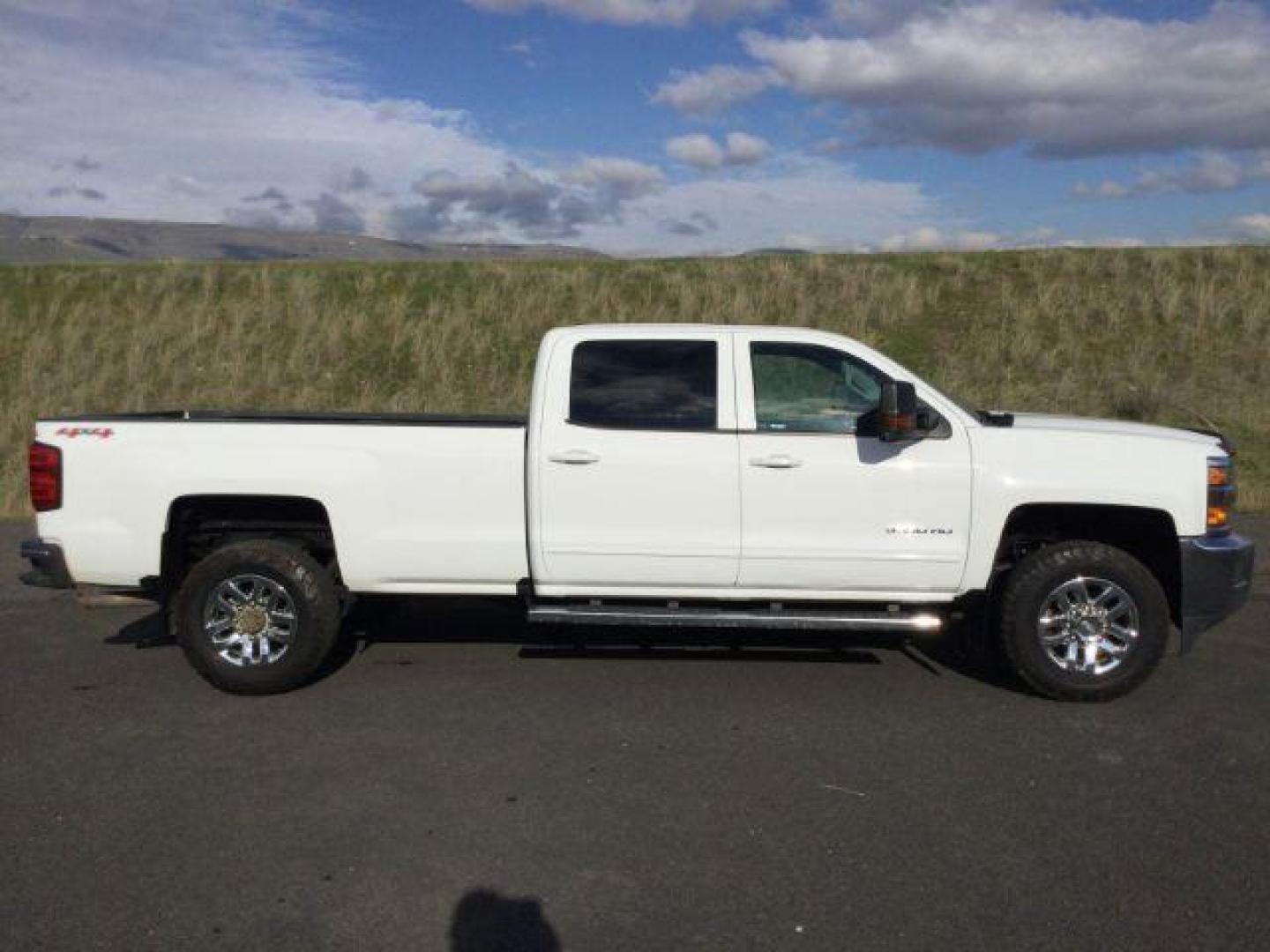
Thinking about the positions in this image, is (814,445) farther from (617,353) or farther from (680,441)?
(617,353)

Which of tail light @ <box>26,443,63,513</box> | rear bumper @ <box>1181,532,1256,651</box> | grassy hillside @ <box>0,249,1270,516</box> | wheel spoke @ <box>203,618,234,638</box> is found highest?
grassy hillside @ <box>0,249,1270,516</box>

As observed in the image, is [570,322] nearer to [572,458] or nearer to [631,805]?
[572,458]

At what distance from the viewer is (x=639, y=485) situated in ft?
19.8

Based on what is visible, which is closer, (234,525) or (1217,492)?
(1217,492)

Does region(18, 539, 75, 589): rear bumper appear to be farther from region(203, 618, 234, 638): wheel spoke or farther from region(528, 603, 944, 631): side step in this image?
region(528, 603, 944, 631): side step

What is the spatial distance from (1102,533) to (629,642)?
111 inches

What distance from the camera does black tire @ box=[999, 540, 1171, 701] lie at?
5895 mm

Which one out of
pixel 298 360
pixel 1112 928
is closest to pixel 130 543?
pixel 1112 928

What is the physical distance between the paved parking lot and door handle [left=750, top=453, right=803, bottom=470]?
122 centimetres

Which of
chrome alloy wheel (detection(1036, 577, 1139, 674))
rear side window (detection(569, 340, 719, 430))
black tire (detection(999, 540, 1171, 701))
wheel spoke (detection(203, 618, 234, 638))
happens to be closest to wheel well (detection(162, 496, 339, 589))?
wheel spoke (detection(203, 618, 234, 638))

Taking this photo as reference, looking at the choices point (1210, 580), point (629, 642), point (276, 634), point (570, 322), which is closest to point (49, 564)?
point (276, 634)

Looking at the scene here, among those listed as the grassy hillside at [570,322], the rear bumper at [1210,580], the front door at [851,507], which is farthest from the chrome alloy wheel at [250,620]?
the grassy hillside at [570,322]

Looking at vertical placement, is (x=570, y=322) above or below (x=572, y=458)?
above

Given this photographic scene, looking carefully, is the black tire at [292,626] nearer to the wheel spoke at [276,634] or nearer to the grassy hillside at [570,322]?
the wheel spoke at [276,634]
